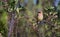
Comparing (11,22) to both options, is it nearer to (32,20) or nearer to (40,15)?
(32,20)

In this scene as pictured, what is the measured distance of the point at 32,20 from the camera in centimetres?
264

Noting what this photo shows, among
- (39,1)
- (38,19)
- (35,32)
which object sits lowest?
(35,32)

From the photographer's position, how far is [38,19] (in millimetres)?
2625

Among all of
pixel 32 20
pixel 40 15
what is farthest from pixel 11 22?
pixel 40 15

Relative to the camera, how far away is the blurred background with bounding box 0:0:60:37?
261 cm

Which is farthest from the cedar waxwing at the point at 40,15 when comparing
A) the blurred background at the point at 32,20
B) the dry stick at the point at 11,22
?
the dry stick at the point at 11,22

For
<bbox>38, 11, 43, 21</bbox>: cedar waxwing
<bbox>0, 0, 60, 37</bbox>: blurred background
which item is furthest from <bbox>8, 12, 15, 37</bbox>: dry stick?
<bbox>38, 11, 43, 21</bbox>: cedar waxwing

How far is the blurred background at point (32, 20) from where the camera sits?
8.55 feet

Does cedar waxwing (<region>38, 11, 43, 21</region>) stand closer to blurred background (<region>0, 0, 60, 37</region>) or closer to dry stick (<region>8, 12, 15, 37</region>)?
blurred background (<region>0, 0, 60, 37</region>)

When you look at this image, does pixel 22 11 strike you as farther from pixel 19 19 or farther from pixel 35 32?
pixel 35 32

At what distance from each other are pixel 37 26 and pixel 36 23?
0.04 metres

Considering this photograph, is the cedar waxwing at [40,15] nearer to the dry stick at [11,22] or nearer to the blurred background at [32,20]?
the blurred background at [32,20]

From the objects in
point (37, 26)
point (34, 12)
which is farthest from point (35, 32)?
point (34, 12)

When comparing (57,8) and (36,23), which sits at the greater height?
(57,8)
